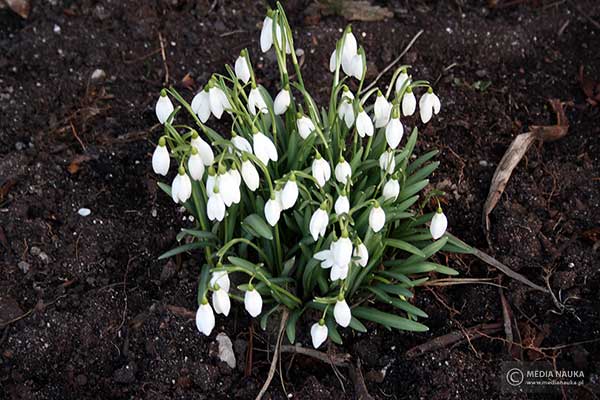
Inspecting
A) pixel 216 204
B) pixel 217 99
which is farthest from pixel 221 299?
pixel 217 99

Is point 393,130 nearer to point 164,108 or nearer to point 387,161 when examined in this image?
point 387,161

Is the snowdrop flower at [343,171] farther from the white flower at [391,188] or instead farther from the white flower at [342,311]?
the white flower at [342,311]

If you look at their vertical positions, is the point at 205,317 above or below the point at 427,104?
below

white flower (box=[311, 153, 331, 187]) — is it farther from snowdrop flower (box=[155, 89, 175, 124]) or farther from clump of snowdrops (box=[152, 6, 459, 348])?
snowdrop flower (box=[155, 89, 175, 124])

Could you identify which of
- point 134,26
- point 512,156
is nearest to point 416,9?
point 512,156

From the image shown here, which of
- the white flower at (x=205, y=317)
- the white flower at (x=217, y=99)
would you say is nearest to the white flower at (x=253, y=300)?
the white flower at (x=205, y=317)

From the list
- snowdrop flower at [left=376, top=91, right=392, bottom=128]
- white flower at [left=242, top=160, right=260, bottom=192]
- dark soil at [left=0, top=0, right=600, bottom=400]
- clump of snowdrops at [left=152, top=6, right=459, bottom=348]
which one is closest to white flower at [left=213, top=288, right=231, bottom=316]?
clump of snowdrops at [left=152, top=6, right=459, bottom=348]
